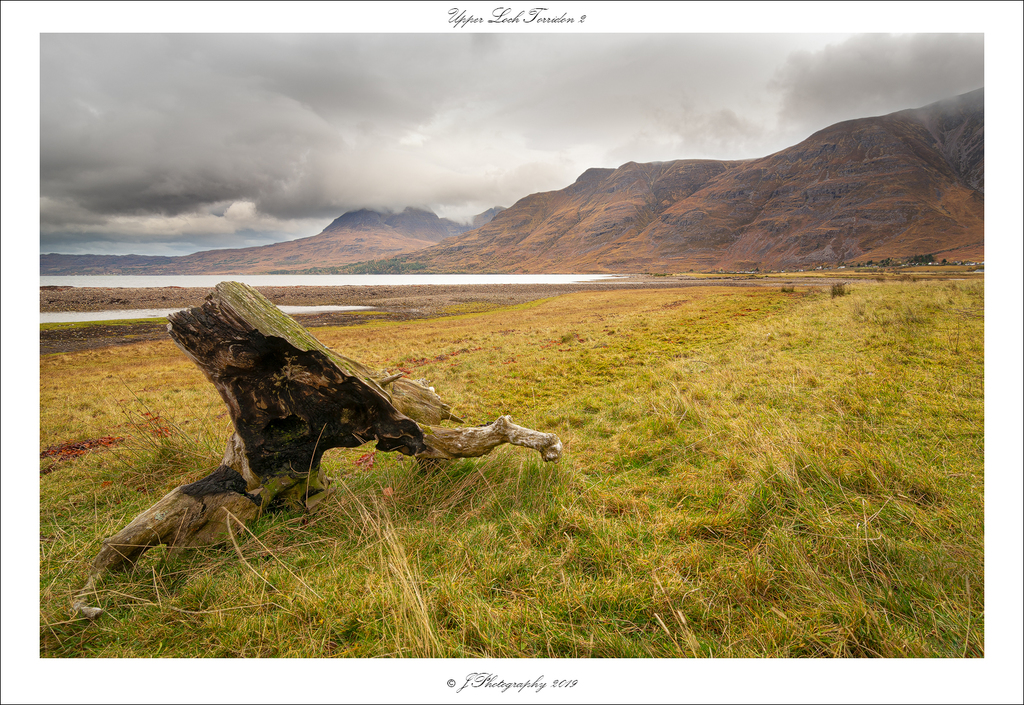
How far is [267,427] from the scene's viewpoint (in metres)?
4.13

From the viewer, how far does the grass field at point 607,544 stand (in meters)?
2.70

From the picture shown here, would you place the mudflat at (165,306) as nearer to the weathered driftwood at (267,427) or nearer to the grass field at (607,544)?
the weathered driftwood at (267,427)

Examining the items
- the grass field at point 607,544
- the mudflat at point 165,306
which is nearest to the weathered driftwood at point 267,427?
the grass field at point 607,544

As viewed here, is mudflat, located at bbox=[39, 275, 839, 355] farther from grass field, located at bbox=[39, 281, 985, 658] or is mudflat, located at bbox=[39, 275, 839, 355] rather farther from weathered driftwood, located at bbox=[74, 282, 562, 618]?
grass field, located at bbox=[39, 281, 985, 658]

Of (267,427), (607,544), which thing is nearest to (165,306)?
→ (267,427)

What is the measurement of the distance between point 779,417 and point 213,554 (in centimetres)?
819

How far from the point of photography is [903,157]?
579 feet

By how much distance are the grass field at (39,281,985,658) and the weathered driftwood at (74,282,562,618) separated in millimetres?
291

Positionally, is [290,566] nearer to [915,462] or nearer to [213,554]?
[213,554]

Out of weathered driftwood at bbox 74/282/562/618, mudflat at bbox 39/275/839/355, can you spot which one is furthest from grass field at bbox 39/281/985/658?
mudflat at bbox 39/275/839/355

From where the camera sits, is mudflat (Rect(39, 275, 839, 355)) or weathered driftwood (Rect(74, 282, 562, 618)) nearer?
weathered driftwood (Rect(74, 282, 562, 618))

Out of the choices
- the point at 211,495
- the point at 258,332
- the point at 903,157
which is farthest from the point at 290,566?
the point at 903,157

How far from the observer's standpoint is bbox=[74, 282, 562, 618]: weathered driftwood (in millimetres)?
3518

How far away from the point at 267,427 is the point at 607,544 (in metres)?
3.85
